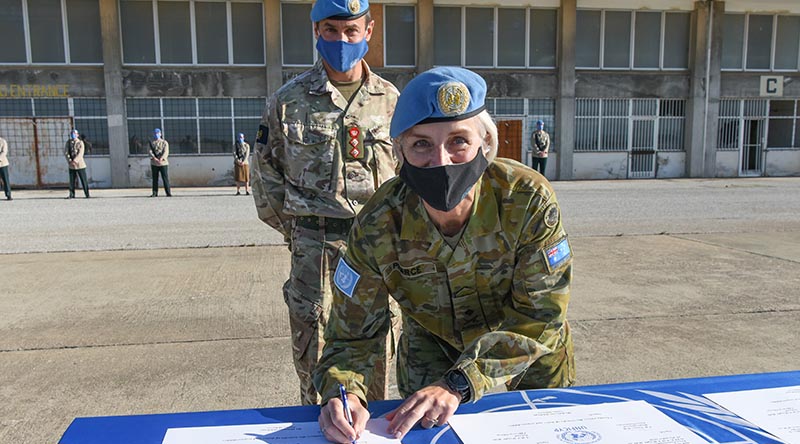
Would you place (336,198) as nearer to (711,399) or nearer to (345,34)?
(345,34)

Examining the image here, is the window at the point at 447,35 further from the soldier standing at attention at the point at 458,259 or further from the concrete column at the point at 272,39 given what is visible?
the soldier standing at attention at the point at 458,259

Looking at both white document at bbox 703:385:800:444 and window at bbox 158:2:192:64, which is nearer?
white document at bbox 703:385:800:444

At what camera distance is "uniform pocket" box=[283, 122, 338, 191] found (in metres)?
3.01

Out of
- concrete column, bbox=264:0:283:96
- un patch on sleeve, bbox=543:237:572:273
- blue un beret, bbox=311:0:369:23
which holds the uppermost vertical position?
concrete column, bbox=264:0:283:96

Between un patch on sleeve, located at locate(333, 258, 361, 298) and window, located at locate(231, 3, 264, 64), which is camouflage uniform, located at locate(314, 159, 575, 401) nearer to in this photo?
un patch on sleeve, located at locate(333, 258, 361, 298)

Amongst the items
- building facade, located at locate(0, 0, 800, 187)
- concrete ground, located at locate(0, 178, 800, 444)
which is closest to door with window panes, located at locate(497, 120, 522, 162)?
building facade, located at locate(0, 0, 800, 187)

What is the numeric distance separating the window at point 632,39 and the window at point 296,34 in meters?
9.56

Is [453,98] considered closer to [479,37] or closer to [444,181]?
[444,181]

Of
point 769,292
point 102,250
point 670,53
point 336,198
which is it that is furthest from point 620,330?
point 670,53

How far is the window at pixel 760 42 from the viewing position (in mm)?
23719

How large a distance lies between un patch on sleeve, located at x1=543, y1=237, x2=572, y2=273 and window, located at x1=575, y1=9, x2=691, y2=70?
73.6 ft

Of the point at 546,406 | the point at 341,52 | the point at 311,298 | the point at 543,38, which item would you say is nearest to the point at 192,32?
the point at 543,38

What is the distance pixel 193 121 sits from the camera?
20.9 meters

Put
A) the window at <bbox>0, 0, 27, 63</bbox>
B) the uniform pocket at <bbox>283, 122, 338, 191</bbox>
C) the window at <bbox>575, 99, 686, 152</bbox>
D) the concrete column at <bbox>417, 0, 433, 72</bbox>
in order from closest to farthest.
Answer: the uniform pocket at <bbox>283, 122, 338, 191</bbox>
the window at <bbox>0, 0, 27, 63</bbox>
the concrete column at <bbox>417, 0, 433, 72</bbox>
the window at <bbox>575, 99, 686, 152</bbox>
